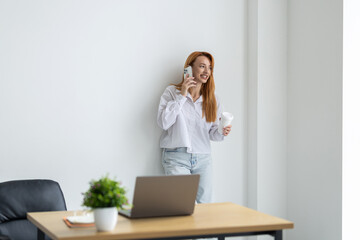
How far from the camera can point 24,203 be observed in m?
3.01

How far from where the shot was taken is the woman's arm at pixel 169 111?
3699mm

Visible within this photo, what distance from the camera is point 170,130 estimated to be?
12.7ft

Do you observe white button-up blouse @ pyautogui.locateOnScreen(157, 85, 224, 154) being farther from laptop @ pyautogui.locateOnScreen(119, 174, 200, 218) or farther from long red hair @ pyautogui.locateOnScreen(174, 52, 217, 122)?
laptop @ pyautogui.locateOnScreen(119, 174, 200, 218)

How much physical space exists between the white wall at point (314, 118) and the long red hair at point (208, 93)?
80 centimetres

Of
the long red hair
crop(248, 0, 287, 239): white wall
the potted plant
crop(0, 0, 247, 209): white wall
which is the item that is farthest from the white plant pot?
crop(248, 0, 287, 239): white wall

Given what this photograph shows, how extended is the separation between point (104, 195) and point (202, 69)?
200cm

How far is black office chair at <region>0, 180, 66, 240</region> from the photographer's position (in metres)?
2.94

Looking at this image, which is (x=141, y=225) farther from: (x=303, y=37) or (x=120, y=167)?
(x=303, y=37)

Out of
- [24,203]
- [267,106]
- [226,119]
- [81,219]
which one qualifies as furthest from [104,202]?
[267,106]

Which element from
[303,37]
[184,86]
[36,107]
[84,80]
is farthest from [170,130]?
[303,37]

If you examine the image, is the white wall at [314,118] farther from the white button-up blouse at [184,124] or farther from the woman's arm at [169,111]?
the woman's arm at [169,111]

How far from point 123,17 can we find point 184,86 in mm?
760

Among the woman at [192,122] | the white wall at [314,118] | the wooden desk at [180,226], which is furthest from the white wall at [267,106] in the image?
the wooden desk at [180,226]

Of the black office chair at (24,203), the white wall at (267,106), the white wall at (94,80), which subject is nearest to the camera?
the black office chair at (24,203)
